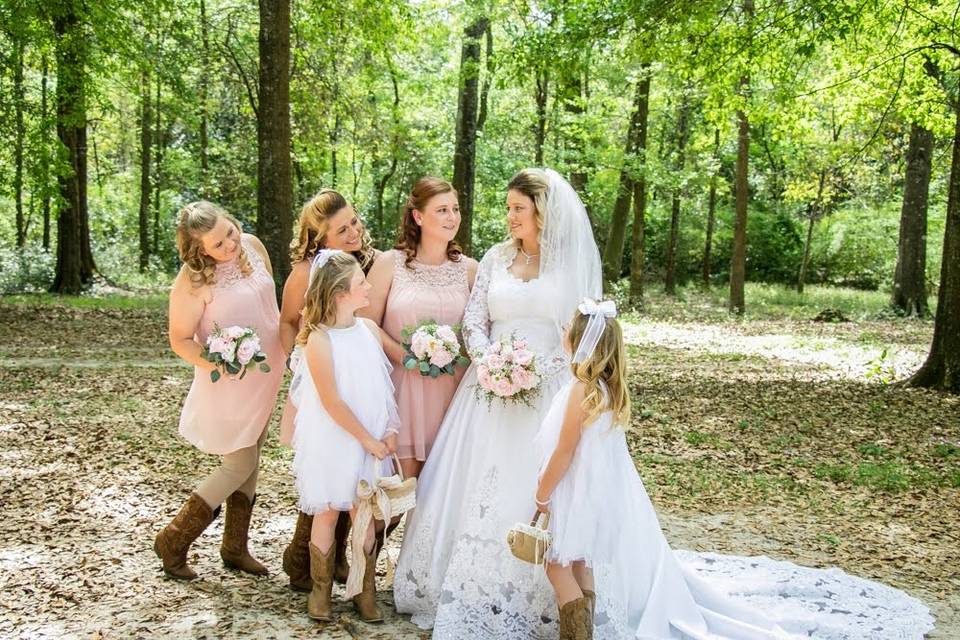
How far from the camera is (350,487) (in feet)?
14.1

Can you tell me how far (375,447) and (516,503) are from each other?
2.50 ft

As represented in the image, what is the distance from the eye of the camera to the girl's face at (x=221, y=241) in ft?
15.2

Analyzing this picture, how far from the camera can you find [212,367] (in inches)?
183

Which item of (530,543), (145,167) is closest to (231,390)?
(530,543)

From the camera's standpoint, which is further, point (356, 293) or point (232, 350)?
point (232, 350)

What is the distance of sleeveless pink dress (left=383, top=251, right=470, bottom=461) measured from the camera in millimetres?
4691

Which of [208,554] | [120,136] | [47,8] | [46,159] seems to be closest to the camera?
[208,554]

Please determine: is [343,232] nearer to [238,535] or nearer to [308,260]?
[308,260]

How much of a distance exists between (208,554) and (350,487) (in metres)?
1.57

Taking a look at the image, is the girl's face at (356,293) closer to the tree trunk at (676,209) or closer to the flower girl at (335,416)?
the flower girl at (335,416)

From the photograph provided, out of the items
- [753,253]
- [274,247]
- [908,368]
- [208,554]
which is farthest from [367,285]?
[753,253]

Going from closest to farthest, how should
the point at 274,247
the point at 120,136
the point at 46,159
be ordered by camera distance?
the point at 274,247 < the point at 46,159 < the point at 120,136

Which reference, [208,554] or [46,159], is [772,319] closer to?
[46,159]

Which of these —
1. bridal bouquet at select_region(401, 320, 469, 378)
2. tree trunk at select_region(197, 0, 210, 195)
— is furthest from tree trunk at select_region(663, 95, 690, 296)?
bridal bouquet at select_region(401, 320, 469, 378)
